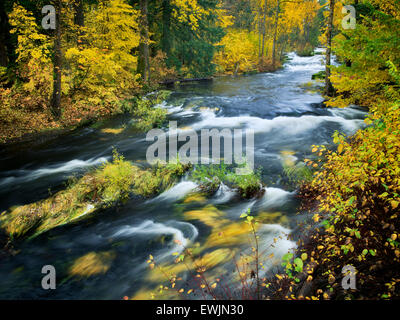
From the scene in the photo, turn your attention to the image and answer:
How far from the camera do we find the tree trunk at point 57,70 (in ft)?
30.6

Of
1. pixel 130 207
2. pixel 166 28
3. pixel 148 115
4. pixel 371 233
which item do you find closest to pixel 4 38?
pixel 148 115

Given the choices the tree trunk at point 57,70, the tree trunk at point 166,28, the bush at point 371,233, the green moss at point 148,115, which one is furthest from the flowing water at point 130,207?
the tree trunk at point 166,28

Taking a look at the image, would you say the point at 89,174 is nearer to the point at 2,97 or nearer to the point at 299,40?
the point at 2,97

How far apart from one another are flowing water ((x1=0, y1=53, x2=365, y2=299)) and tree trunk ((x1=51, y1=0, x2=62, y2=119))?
4.23ft

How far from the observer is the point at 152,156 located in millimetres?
8172

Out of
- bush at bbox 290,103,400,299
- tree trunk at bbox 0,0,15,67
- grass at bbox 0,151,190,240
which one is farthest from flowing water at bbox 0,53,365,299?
tree trunk at bbox 0,0,15,67

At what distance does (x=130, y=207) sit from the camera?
5.82 meters

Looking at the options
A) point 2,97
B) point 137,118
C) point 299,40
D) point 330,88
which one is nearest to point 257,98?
point 330,88

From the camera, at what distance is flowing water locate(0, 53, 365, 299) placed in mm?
4141

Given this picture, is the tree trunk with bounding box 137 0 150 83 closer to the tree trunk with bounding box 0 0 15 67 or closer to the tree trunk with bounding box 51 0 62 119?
the tree trunk with bounding box 51 0 62 119

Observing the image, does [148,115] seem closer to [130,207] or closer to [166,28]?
[130,207]

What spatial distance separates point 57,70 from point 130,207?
7351 mm

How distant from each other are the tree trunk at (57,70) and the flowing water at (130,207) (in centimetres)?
129

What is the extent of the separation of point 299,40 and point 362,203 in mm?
60846
